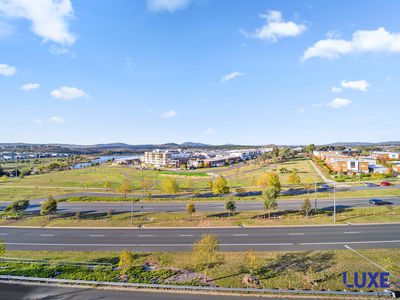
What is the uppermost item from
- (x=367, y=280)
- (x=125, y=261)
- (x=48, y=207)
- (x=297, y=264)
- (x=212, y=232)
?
(x=48, y=207)

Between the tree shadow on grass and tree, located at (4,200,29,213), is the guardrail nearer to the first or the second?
the tree shadow on grass

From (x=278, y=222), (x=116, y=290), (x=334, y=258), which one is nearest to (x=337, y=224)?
(x=278, y=222)

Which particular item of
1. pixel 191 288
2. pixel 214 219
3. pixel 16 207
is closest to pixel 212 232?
pixel 214 219

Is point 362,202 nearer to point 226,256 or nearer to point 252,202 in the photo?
point 252,202

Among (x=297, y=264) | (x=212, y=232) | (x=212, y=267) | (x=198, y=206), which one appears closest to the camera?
(x=212, y=267)

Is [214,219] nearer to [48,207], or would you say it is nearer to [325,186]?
[48,207]

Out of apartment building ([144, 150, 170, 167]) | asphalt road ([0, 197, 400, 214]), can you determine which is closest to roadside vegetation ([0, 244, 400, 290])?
asphalt road ([0, 197, 400, 214])
